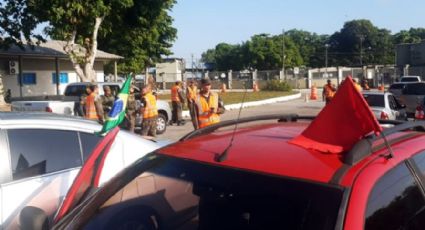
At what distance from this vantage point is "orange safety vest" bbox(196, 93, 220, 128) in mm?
9102

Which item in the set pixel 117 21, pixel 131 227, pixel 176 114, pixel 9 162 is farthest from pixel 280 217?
pixel 117 21

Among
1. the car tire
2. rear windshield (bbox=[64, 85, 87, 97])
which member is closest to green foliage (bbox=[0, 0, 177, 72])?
rear windshield (bbox=[64, 85, 87, 97])

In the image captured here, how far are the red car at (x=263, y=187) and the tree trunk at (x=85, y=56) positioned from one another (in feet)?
71.5

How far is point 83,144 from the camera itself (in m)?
4.46

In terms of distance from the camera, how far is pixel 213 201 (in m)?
2.60

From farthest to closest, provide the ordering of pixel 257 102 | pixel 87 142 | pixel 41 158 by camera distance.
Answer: pixel 257 102 → pixel 87 142 → pixel 41 158

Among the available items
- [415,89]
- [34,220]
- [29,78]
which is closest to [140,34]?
[29,78]

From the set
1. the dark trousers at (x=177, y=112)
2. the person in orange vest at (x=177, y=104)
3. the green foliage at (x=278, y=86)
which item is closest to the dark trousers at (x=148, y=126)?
the person in orange vest at (x=177, y=104)

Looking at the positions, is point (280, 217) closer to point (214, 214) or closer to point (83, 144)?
point (214, 214)

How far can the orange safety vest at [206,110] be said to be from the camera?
9102mm

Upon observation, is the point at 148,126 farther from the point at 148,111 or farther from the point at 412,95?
the point at 412,95

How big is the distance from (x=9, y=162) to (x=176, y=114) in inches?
615

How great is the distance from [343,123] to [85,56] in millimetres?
23564

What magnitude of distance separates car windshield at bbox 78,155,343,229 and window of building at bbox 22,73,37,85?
2650 cm
